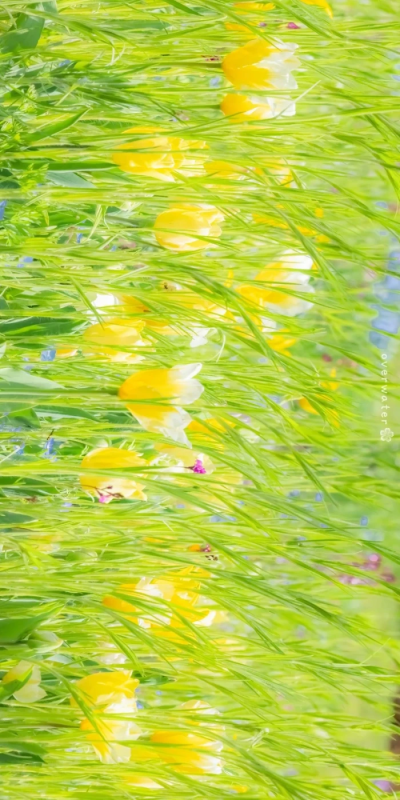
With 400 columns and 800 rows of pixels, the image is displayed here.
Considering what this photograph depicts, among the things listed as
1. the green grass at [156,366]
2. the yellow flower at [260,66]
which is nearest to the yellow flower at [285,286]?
the green grass at [156,366]

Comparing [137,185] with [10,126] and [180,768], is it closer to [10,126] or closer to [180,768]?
[10,126]

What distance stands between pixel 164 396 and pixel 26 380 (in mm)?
105

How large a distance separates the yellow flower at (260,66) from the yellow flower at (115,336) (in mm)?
201

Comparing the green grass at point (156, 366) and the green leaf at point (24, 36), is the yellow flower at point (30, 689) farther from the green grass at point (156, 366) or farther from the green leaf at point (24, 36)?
the green leaf at point (24, 36)

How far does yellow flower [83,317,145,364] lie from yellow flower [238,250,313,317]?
0.10m

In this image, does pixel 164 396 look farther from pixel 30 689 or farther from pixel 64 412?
pixel 30 689

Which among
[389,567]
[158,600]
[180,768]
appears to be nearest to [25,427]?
[158,600]

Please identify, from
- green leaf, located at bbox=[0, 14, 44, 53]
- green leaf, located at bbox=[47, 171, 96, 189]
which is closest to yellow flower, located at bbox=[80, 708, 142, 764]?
green leaf, located at bbox=[47, 171, 96, 189]

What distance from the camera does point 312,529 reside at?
53 cm

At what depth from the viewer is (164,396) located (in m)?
0.52

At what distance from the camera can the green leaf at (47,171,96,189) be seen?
52cm

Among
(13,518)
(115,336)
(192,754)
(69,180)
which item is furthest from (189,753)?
(69,180)

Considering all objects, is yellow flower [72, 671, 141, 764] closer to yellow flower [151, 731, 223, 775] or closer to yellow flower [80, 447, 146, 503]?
yellow flower [151, 731, 223, 775]

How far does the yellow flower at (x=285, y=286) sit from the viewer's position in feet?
1.98
